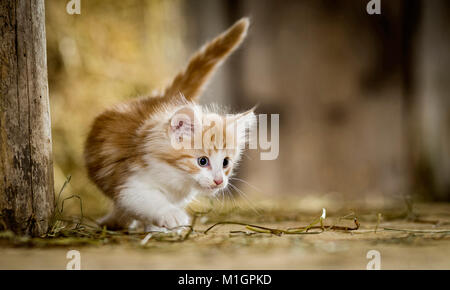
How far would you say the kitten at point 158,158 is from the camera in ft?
4.91

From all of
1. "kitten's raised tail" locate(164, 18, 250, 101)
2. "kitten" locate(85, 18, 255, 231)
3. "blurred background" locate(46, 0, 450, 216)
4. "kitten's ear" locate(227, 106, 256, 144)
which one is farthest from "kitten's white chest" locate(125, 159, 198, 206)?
"blurred background" locate(46, 0, 450, 216)

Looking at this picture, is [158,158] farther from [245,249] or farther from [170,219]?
[245,249]

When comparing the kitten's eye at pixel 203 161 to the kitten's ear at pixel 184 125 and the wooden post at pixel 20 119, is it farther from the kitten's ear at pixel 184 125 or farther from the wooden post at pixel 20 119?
the wooden post at pixel 20 119

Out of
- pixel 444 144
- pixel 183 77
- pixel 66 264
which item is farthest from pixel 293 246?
pixel 444 144

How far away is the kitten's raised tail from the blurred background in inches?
39.3

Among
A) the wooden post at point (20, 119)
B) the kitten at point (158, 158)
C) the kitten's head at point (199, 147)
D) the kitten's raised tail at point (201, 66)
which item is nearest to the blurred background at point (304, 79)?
the kitten's raised tail at point (201, 66)

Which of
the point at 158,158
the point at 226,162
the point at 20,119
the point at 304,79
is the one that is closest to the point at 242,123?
the point at 226,162

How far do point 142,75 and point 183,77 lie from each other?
109cm

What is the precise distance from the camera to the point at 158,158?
1.54 m

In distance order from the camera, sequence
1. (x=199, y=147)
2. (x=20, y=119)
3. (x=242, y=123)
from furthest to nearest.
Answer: (x=242, y=123) < (x=199, y=147) < (x=20, y=119)

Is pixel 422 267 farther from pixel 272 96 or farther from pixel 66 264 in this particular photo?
pixel 272 96

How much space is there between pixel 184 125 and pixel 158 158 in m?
0.14
